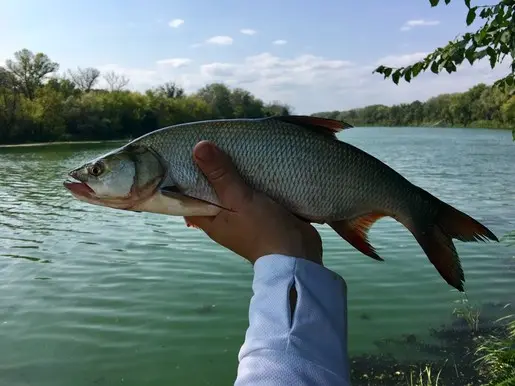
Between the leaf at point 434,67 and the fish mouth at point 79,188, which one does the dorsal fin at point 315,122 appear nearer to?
the fish mouth at point 79,188

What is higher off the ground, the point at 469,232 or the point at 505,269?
the point at 469,232

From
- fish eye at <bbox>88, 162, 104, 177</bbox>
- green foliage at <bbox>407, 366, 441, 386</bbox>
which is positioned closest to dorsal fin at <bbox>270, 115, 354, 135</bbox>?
fish eye at <bbox>88, 162, 104, 177</bbox>

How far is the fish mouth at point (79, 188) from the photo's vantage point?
2809mm

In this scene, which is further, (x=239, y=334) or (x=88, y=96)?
(x=88, y=96)

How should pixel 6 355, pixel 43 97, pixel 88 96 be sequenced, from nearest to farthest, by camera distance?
pixel 6 355 < pixel 43 97 < pixel 88 96

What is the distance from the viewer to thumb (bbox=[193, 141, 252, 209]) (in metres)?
2.48

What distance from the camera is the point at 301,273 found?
1.86 metres

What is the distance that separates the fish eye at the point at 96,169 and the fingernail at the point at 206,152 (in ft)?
2.01

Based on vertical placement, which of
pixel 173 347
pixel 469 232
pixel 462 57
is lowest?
pixel 173 347

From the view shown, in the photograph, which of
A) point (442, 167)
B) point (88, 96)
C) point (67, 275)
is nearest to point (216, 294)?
point (67, 275)

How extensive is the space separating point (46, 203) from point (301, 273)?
2246 cm

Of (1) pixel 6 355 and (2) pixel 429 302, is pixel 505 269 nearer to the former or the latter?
(2) pixel 429 302

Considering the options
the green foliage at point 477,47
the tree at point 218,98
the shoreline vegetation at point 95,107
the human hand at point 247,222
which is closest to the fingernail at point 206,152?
the human hand at point 247,222

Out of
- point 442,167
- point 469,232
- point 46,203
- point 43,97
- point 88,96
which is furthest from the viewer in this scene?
point 88,96
